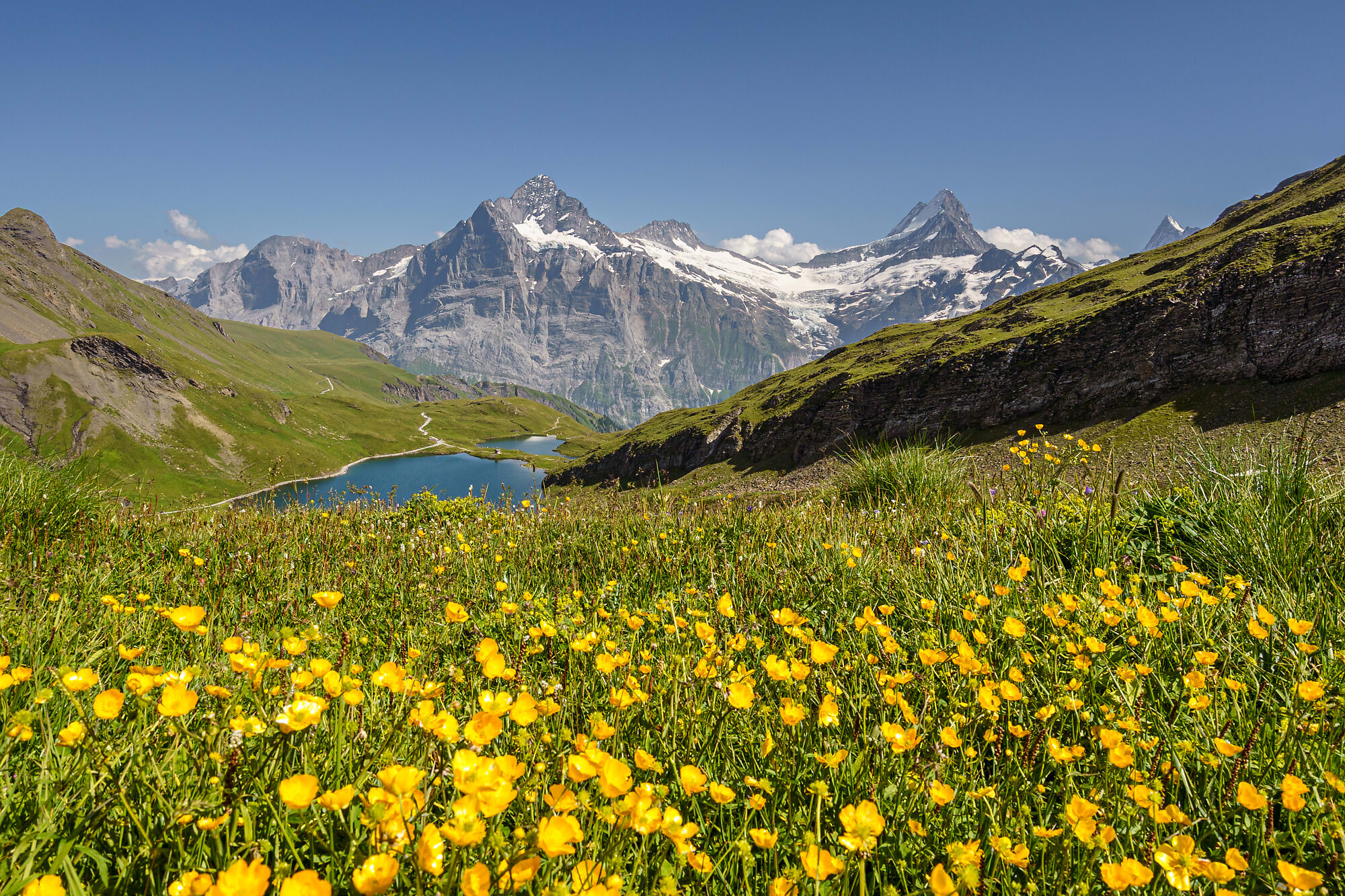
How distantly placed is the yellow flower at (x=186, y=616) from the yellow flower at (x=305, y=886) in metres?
1.76

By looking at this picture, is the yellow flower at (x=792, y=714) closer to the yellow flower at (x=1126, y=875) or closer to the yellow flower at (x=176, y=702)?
the yellow flower at (x=1126, y=875)

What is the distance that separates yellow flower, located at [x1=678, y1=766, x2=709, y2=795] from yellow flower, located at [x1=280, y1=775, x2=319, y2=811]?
3.50 feet

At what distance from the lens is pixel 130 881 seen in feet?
5.80

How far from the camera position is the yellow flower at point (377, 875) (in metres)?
1.26

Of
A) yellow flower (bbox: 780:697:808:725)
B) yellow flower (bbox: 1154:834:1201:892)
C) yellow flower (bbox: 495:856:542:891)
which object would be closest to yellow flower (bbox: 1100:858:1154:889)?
yellow flower (bbox: 1154:834:1201:892)

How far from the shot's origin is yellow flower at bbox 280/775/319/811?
4.56 ft

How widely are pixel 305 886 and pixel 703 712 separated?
2.12 m

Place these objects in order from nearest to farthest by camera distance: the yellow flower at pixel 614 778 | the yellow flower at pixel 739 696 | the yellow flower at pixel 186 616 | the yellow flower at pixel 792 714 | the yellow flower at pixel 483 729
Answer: the yellow flower at pixel 614 778
the yellow flower at pixel 483 729
the yellow flower at pixel 792 714
the yellow flower at pixel 739 696
the yellow flower at pixel 186 616

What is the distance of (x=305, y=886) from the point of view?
4.18 ft

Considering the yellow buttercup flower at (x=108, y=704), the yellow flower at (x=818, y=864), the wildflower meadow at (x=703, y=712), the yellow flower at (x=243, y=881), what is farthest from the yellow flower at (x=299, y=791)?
the yellow flower at (x=818, y=864)

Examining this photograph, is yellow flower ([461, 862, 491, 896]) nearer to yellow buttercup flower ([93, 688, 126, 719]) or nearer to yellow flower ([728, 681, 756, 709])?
yellow flower ([728, 681, 756, 709])

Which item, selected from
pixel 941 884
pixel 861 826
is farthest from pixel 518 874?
pixel 941 884

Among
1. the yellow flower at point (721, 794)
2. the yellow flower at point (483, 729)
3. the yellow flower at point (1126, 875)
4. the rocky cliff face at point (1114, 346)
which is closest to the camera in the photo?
the yellow flower at point (1126, 875)

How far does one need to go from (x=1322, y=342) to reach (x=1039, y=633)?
39.8m
